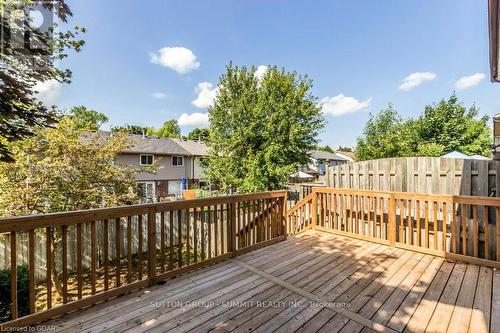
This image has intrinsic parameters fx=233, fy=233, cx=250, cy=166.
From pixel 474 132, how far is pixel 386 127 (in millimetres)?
5032

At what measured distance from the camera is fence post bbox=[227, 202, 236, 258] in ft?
11.8

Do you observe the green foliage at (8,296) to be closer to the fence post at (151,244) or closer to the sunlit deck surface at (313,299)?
the fence post at (151,244)

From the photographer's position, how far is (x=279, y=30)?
1027 cm

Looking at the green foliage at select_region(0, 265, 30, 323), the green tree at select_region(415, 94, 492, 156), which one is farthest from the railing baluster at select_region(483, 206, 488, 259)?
the green tree at select_region(415, 94, 492, 156)

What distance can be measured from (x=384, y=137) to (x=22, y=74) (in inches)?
667

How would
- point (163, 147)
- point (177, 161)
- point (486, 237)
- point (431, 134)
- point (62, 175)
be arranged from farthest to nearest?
point (177, 161) < point (163, 147) < point (431, 134) < point (62, 175) < point (486, 237)

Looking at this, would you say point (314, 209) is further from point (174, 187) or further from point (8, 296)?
point (174, 187)

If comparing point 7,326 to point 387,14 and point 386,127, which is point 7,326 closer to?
point 387,14

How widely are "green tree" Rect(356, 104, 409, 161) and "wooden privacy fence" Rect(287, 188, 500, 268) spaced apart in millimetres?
10649

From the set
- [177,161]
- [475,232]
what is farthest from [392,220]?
[177,161]

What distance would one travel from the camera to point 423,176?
4777mm

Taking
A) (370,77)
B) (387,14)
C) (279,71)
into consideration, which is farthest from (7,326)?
(370,77)

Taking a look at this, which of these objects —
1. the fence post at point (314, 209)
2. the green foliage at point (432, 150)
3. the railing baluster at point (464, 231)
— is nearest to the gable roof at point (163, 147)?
the fence post at point (314, 209)

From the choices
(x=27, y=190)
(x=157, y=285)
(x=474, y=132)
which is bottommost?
Answer: (x=157, y=285)
